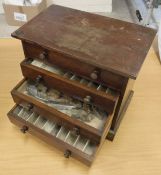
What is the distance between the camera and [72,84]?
60 centimetres

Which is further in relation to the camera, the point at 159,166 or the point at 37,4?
the point at 37,4

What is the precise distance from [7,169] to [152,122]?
21.2 inches

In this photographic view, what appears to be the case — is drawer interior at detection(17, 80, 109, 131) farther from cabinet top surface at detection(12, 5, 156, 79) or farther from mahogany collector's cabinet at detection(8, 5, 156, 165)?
cabinet top surface at detection(12, 5, 156, 79)

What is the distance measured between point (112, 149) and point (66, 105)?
0.76 ft

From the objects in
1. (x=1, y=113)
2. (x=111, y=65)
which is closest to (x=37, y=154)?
(x=1, y=113)

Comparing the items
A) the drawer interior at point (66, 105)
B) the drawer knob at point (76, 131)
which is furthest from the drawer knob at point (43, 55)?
the drawer knob at point (76, 131)

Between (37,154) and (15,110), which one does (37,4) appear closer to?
(15,110)

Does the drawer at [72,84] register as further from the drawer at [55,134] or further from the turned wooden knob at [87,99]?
the drawer at [55,134]

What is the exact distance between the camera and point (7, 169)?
0.65 metres

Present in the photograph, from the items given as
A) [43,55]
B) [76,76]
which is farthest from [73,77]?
[43,55]

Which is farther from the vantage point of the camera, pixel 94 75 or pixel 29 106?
pixel 29 106

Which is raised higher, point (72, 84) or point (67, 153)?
point (72, 84)

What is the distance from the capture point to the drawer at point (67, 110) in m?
0.60

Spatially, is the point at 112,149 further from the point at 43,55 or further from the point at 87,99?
the point at 43,55
